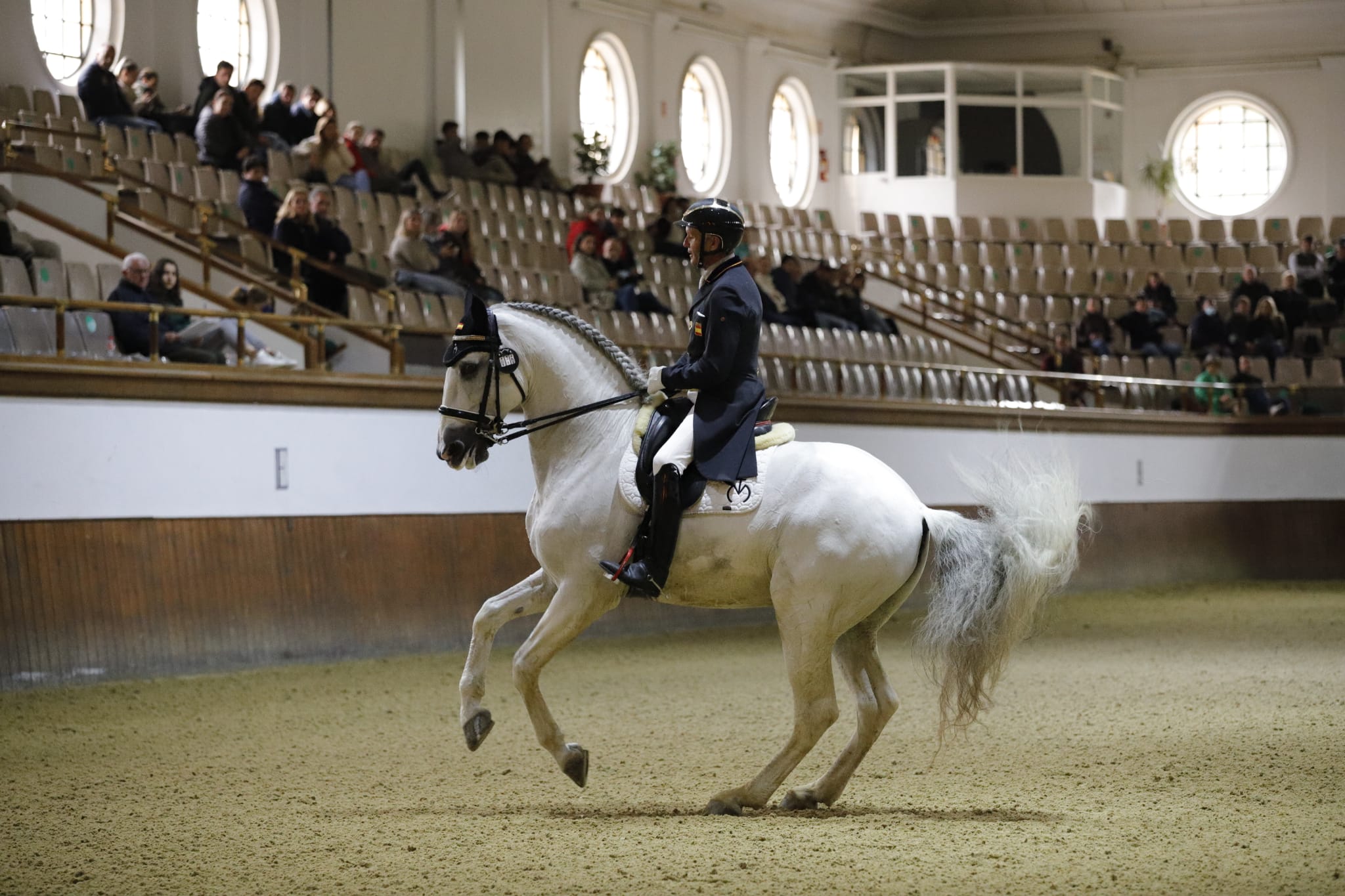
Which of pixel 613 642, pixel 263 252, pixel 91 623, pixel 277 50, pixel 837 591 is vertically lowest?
pixel 613 642

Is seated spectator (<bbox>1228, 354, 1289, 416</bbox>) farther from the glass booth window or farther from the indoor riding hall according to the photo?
the glass booth window

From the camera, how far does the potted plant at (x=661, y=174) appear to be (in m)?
24.5

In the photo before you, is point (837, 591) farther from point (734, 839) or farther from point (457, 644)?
point (457, 644)

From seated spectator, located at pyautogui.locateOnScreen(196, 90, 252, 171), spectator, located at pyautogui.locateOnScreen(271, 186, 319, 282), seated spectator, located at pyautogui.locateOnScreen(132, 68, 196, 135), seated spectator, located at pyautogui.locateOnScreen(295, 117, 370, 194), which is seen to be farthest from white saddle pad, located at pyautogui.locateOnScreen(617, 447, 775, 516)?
seated spectator, located at pyautogui.locateOnScreen(132, 68, 196, 135)

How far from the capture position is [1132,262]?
25.7 m

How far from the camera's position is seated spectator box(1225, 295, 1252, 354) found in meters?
21.5

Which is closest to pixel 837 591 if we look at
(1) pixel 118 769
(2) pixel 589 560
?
(2) pixel 589 560

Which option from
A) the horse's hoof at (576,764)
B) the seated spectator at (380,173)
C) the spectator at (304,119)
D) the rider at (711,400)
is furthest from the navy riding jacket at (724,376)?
the spectator at (304,119)

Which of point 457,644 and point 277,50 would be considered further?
point 277,50

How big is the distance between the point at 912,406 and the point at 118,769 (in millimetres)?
9358

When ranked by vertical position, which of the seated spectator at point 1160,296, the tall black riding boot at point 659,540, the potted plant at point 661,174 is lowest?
the tall black riding boot at point 659,540

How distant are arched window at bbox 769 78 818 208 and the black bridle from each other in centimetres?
2221

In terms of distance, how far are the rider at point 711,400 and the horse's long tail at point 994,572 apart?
0.87m

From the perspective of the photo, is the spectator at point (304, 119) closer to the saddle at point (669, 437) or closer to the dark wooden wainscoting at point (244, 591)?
the dark wooden wainscoting at point (244, 591)
